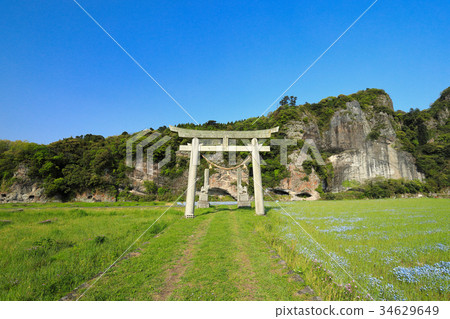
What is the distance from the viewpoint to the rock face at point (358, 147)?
56.3 metres

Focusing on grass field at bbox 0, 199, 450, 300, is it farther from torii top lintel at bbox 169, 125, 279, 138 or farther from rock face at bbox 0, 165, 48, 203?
rock face at bbox 0, 165, 48, 203

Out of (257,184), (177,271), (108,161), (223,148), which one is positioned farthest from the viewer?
(108,161)

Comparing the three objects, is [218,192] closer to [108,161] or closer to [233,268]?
[108,161]

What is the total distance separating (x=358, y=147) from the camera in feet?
192

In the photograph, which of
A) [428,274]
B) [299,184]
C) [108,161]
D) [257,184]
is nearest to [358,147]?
[299,184]

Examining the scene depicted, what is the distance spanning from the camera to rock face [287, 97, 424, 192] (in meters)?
56.3

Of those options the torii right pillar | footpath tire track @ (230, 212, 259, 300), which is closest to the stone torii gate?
the torii right pillar

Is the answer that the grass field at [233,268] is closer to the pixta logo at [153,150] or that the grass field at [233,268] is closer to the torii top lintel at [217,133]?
the torii top lintel at [217,133]

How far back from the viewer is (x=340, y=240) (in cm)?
767

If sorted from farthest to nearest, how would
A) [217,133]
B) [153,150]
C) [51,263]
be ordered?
[153,150]
[217,133]
[51,263]
